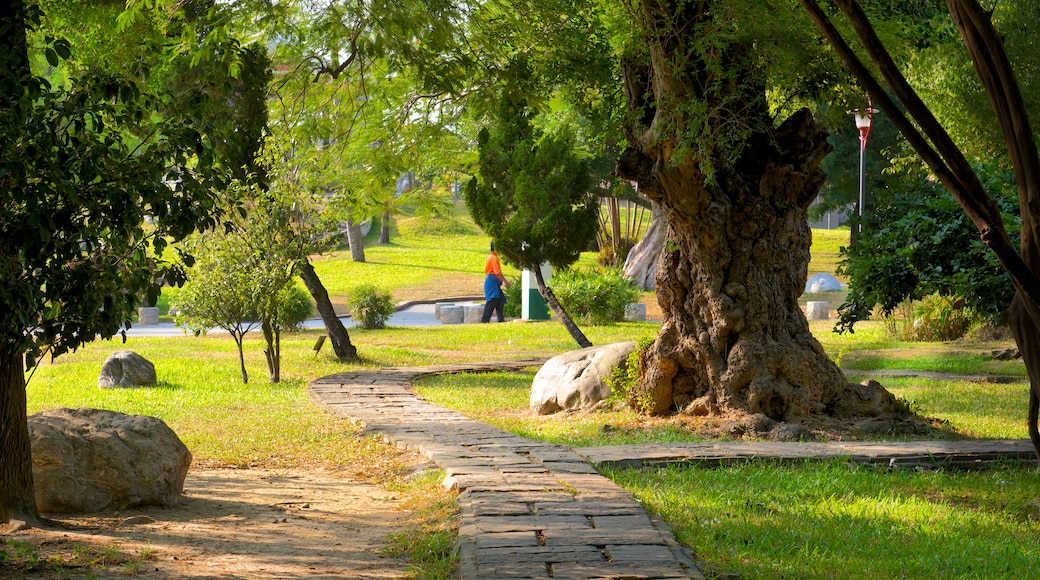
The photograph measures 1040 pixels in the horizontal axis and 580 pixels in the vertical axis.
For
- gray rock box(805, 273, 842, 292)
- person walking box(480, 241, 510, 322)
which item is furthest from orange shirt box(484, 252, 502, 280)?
gray rock box(805, 273, 842, 292)

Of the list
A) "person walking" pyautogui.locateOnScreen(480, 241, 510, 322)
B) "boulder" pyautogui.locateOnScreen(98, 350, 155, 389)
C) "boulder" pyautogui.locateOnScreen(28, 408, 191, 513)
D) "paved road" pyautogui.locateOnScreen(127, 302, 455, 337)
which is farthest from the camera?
"paved road" pyautogui.locateOnScreen(127, 302, 455, 337)

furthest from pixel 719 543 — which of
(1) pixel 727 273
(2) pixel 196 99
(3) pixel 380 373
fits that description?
(3) pixel 380 373

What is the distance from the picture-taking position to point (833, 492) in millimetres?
6547

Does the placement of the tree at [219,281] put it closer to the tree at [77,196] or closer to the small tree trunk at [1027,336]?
the tree at [77,196]

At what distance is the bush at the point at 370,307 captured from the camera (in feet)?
72.4

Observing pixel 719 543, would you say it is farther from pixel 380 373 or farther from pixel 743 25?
pixel 380 373

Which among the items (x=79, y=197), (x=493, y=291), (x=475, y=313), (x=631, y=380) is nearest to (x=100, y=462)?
(x=79, y=197)

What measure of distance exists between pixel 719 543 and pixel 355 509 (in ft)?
8.62

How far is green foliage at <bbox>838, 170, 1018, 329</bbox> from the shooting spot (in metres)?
6.88

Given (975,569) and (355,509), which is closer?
(975,569)

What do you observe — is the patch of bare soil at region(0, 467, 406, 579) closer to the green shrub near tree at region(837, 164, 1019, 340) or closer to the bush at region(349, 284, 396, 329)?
the green shrub near tree at region(837, 164, 1019, 340)

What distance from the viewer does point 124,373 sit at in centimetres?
1331

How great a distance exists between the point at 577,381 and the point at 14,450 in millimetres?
6057

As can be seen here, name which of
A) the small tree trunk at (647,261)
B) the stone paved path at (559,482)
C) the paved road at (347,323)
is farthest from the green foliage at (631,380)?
the small tree trunk at (647,261)
